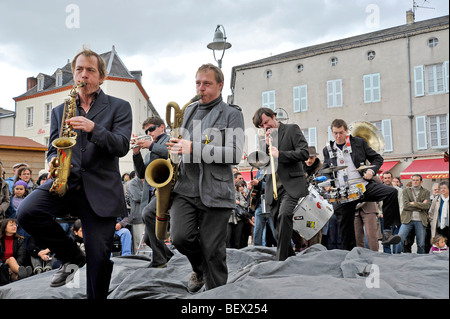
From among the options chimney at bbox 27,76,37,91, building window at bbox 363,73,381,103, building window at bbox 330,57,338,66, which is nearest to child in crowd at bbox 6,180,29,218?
building window at bbox 363,73,381,103

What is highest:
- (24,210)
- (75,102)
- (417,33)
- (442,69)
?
(417,33)

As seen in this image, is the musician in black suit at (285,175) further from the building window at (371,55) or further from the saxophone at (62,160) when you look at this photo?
the building window at (371,55)

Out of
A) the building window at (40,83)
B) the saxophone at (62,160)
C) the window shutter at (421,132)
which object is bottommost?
the saxophone at (62,160)

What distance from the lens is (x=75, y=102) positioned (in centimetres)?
345

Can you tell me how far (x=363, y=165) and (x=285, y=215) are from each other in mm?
1697

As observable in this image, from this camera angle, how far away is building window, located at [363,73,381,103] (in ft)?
89.1

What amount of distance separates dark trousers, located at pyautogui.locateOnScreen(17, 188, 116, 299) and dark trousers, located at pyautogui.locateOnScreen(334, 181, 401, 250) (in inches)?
152

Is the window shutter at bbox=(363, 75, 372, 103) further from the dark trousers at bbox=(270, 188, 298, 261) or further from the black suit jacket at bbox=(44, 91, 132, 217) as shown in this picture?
the black suit jacket at bbox=(44, 91, 132, 217)

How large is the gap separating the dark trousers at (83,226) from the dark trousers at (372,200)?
3.87 m

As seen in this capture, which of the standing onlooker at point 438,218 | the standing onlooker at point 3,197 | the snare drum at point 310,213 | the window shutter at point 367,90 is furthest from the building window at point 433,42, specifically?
the standing onlooker at point 3,197

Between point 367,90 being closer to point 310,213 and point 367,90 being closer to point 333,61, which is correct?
point 333,61

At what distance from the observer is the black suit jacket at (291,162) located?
5.40 m
